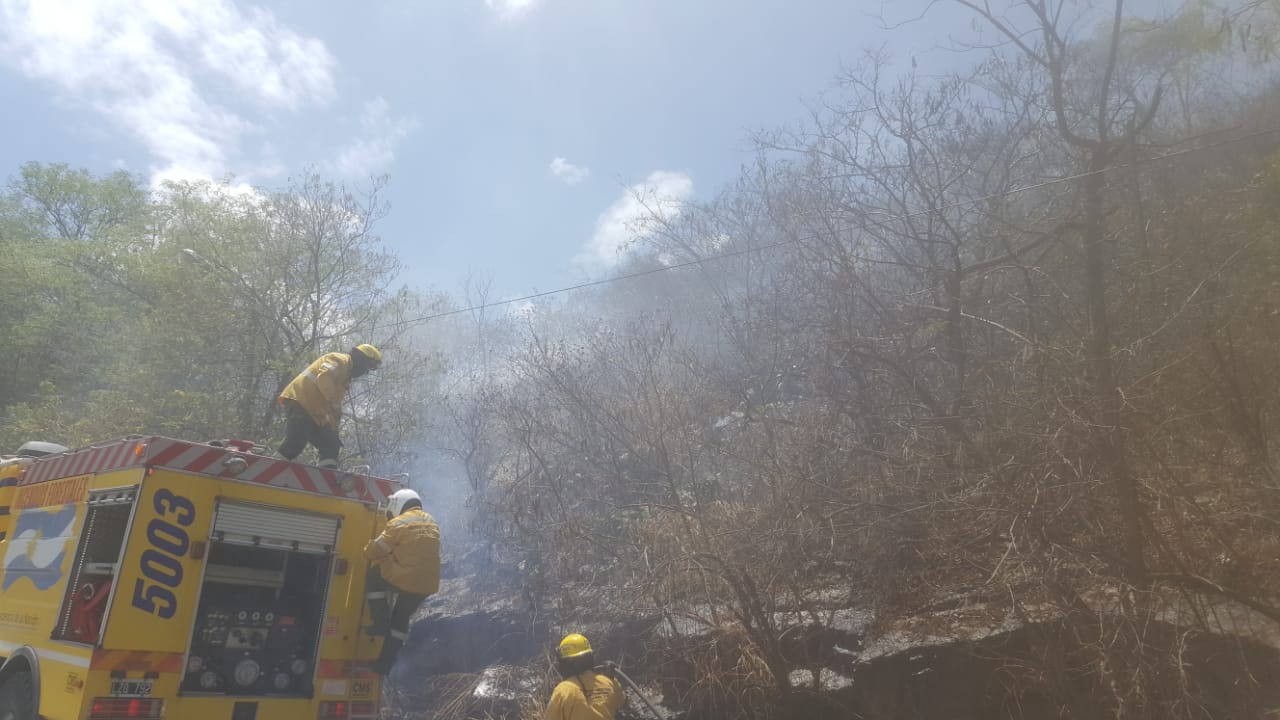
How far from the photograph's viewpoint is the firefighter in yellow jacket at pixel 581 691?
16.3 feet

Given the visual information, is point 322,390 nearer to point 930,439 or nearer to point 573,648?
point 573,648

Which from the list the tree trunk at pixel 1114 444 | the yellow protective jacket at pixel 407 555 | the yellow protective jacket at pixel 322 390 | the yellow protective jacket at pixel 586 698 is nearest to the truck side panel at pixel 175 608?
the yellow protective jacket at pixel 407 555

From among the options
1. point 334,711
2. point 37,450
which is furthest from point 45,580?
point 334,711

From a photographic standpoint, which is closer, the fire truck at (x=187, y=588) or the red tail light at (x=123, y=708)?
the red tail light at (x=123, y=708)

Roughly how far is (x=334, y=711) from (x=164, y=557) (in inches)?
60.4

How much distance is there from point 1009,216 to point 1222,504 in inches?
216

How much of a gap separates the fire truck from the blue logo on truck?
16 millimetres

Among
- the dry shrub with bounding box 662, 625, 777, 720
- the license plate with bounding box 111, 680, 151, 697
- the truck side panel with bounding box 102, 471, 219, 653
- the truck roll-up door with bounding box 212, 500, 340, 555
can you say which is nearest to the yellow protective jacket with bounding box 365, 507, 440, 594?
the truck roll-up door with bounding box 212, 500, 340, 555

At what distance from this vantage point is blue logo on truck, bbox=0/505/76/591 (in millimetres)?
5306

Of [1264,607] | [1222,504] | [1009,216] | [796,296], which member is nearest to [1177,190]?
[1009,216]

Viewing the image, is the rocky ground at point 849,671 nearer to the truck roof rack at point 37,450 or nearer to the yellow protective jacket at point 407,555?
the yellow protective jacket at point 407,555

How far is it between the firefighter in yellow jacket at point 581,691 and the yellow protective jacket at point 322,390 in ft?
9.13

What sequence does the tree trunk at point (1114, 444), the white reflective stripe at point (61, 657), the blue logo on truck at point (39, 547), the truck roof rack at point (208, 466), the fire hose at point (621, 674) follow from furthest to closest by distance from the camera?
the fire hose at point (621, 674), the blue logo on truck at point (39, 547), the tree trunk at point (1114, 444), the truck roof rack at point (208, 466), the white reflective stripe at point (61, 657)

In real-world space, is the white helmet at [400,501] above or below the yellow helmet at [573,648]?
above
